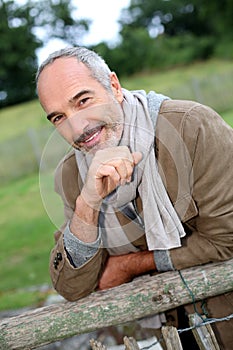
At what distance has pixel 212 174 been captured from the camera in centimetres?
193

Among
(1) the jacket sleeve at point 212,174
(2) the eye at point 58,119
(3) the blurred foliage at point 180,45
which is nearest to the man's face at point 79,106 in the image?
(2) the eye at point 58,119

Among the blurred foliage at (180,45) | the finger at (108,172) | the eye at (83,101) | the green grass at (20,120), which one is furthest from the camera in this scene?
the blurred foliage at (180,45)

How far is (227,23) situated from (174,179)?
113 feet

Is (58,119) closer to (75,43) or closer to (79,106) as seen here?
(79,106)

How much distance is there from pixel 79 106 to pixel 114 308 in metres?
0.74

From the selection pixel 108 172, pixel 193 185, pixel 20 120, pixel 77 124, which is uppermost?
pixel 77 124

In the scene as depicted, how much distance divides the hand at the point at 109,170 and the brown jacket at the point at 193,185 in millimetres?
162

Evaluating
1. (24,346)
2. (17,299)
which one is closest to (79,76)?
(24,346)

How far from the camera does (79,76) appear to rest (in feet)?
6.53

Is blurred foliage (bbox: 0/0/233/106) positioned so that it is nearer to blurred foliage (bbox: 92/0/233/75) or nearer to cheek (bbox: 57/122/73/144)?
blurred foliage (bbox: 92/0/233/75)

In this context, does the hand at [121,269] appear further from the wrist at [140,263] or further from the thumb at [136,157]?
the thumb at [136,157]

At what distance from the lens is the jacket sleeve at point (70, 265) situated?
2088 mm

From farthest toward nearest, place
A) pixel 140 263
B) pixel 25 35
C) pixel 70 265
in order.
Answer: pixel 25 35
pixel 140 263
pixel 70 265

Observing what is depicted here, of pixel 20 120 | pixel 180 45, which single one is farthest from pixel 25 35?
pixel 20 120
